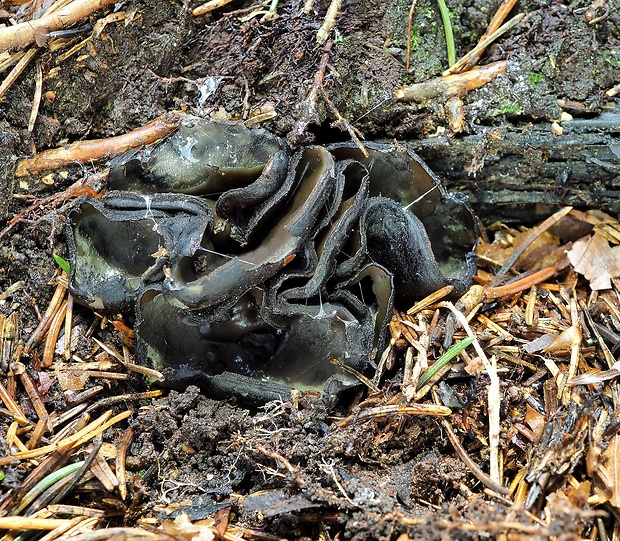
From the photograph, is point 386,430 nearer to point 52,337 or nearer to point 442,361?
point 442,361

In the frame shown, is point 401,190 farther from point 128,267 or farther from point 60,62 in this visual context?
point 60,62

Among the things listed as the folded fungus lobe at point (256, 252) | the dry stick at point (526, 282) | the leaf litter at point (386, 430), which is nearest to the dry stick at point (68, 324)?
the leaf litter at point (386, 430)

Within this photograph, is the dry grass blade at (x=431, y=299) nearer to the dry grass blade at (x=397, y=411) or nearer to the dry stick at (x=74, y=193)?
the dry grass blade at (x=397, y=411)

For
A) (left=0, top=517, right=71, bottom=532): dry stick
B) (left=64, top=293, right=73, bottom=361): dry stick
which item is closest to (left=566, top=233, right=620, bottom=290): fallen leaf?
(left=64, top=293, right=73, bottom=361): dry stick

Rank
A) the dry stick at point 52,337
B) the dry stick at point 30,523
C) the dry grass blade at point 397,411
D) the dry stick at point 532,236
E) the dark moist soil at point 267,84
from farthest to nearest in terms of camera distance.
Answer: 1. the dry stick at point 532,236
2. the dark moist soil at point 267,84
3. the dry stick at point 52,337
4. the dry grass blade at point 397,411
5. the dry stick at point 30,523

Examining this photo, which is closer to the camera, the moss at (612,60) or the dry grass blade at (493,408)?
the dry grass blade at (493,408)

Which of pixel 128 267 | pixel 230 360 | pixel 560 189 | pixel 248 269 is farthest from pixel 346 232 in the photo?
pixel 560 189

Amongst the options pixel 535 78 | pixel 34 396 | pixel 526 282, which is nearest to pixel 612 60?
pixel 535 78
